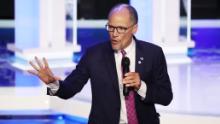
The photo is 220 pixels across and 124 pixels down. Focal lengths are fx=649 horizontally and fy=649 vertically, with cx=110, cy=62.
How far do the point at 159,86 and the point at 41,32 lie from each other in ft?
17.5

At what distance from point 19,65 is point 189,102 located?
10.1 ft

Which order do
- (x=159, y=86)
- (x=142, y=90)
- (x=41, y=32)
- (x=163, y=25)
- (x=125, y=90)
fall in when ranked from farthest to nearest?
(x=163, y=25), (x=41, y=32), (x=159, y=86), (x=142, y=90), (x=125, y=90)

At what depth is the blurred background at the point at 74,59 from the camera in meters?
6.23

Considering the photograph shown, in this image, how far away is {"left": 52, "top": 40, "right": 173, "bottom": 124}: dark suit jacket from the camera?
128 inches

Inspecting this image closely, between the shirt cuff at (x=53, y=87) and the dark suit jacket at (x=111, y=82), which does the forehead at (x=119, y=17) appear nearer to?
the dark suit jacket at (x=111, y=82)

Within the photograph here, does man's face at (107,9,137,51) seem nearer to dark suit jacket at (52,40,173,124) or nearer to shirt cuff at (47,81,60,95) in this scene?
dark suit jacket at (52,40,173,124)

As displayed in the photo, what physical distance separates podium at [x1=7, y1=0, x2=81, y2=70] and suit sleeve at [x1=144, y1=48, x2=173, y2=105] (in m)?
5.14

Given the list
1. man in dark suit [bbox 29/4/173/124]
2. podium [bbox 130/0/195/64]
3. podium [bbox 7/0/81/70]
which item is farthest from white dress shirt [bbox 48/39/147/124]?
podium [bbox 130/0/195/64]

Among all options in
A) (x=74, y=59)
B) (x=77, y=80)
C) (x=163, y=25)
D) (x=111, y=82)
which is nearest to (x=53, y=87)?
(x=77, y=80)

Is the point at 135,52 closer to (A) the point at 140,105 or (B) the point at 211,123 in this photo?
(A) the point at 140,105

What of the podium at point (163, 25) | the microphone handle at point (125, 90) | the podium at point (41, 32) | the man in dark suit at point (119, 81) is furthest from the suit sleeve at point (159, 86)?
the podium at point (163, 25)

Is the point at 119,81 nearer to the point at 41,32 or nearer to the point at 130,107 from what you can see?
the point at 130,107

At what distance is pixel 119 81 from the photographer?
3.25 meters

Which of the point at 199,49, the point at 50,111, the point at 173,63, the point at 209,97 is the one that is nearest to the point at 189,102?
the point at 209,97
